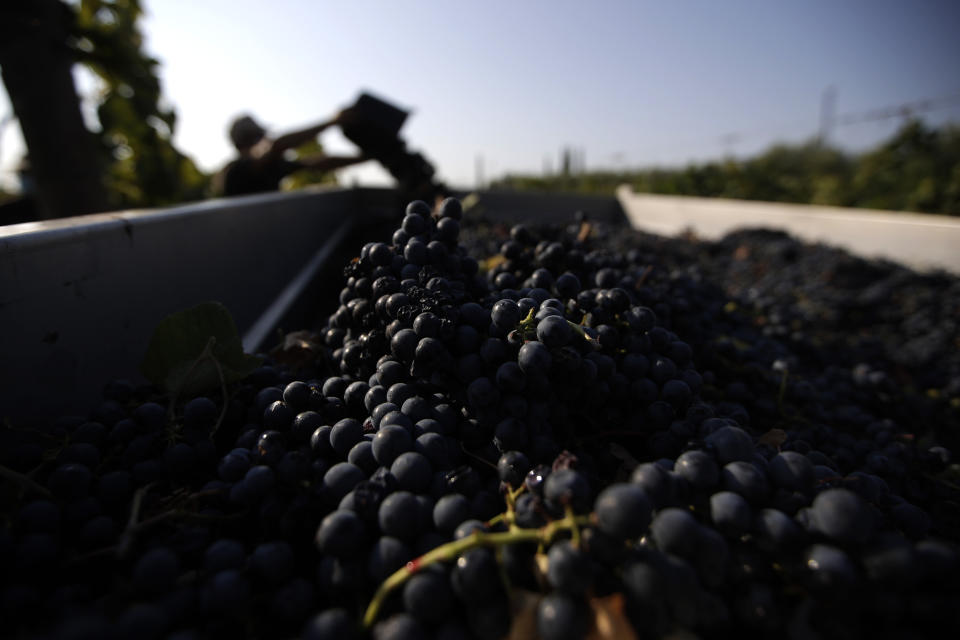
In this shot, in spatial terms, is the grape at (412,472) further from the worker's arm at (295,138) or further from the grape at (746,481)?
the worker's arm at (295,138)

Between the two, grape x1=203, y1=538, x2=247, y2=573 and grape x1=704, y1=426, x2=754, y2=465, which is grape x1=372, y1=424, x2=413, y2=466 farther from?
grape x1=704, y1=426, x2=754, y2=465

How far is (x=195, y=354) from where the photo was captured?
42.6 inches

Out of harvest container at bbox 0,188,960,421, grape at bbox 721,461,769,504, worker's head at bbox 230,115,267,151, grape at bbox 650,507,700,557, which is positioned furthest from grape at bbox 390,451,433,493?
worker's head at bbox 230,115,267,151

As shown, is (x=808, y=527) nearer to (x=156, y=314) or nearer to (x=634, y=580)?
(x=634, y=580)

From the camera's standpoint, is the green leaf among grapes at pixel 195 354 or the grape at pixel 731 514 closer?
the grape at pixel 731 514

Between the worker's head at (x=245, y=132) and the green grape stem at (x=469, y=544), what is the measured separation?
511cm

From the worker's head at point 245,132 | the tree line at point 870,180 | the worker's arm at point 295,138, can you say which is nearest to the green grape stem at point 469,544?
the worker's arm at point 295,138

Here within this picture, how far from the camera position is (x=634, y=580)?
0.55 metres

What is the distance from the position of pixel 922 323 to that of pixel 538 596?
10.6 feet

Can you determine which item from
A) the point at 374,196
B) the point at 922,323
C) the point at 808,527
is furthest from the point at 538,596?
the point at 374,196

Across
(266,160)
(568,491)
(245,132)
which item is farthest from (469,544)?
(245,132)

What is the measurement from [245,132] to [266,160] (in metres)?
1.12

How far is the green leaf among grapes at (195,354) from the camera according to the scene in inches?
40.1

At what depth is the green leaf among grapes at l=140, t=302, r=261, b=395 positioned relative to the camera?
102 centimetres
